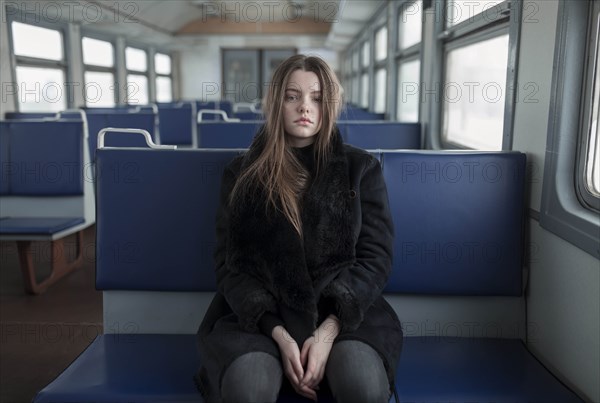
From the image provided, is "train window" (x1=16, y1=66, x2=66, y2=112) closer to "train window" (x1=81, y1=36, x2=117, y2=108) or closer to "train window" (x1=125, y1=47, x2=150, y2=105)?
"train window" (x1=81, y1=36, x2=117, y2=108)

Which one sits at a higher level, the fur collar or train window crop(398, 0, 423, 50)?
train window crop(398, 0, 423, 50)

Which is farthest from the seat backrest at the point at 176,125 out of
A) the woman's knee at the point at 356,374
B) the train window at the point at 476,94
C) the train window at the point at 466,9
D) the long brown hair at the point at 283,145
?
the woman's knee at the point at 356,374

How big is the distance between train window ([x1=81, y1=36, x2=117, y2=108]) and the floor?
5397 mm

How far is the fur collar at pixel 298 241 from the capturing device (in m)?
1.49

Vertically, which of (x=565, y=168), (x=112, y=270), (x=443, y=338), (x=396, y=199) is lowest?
(x=443, y=338)

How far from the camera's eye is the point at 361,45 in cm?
996

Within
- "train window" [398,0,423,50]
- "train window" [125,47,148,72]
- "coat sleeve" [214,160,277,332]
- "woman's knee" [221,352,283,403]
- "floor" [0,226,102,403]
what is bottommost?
"floor" [0,226,102,403]

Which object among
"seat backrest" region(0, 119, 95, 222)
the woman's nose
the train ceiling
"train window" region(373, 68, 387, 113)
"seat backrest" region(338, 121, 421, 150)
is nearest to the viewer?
the woman's nose

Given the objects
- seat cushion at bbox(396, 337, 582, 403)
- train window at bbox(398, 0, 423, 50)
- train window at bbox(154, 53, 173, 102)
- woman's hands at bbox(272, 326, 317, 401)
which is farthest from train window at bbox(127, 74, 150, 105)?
woman's hands at bbox(272, 326, 317, 401)

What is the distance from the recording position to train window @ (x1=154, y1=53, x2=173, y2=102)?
13750 millimetres

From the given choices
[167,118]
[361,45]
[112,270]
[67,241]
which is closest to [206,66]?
[361,45]

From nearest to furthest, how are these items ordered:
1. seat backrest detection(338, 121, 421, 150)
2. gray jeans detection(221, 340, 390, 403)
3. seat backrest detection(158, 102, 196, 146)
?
1. gray jeans detection(221, 340, 390, 403)
2. seat backrest detection(338, 121, 421, 150)
3. seat backrest detection(158, 102, 196, 146)

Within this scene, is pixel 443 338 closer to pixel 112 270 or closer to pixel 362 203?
pixel 362 203

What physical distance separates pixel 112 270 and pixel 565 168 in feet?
4.87
